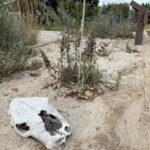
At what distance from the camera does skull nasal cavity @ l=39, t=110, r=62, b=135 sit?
1.39m

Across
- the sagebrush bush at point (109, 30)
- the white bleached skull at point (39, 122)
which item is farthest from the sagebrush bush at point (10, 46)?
the sagebrush bush at point (109, 30)

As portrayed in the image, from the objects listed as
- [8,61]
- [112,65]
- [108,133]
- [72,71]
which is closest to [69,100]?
[72,71]

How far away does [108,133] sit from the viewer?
1462 millimetres

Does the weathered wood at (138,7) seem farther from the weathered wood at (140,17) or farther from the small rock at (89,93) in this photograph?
the small rock at (89,93)

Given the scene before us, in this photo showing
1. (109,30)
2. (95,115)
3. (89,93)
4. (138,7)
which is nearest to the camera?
(95,115)

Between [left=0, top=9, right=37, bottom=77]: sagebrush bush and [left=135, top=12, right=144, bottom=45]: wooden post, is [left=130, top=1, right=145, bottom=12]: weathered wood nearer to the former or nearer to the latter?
[left=135, top=12, right=144, bottom=45]: wooden post

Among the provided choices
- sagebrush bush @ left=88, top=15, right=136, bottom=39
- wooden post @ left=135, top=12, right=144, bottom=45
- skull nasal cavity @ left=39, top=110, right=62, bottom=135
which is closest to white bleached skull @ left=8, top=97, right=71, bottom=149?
skull nasal cavity @ left=39, top=110, right=62, bottom=135

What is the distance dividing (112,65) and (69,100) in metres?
1.35

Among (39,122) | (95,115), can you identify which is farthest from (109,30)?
(39,122)

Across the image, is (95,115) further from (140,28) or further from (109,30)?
(109,30)

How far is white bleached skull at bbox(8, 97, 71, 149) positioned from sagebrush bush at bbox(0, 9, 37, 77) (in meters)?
1.07

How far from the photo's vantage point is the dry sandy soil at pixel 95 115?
1360 mm

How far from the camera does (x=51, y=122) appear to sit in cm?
146

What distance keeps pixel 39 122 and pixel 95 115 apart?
564 millimetres
